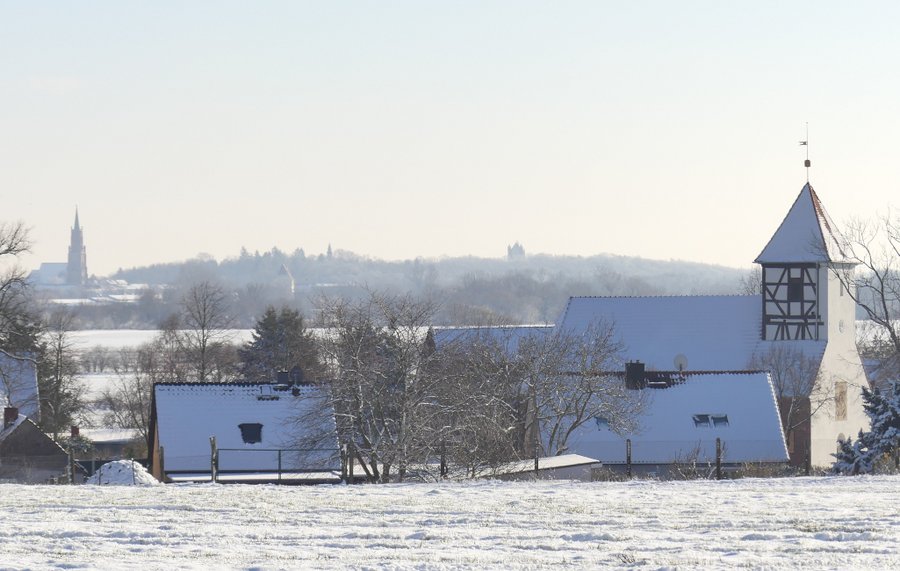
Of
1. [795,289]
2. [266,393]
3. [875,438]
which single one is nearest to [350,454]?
[266,393]

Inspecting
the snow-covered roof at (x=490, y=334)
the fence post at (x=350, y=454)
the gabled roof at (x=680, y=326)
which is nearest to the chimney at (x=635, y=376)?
the snow-covered roof at (x=490, y=334)

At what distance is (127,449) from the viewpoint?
55.2 meters

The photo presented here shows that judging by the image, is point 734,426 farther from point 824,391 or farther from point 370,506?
point 370,506

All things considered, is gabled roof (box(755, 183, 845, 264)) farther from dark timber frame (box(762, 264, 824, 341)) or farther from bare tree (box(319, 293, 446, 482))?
bare tree (box(319, 293, 446, 482))

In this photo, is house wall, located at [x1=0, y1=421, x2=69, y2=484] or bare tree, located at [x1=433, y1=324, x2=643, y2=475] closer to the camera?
bare tree, located at [x1=433, y1=324, x2=643, y2=475]

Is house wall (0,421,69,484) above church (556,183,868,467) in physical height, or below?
below

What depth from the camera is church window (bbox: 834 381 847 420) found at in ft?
181

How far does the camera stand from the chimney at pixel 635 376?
1741 inches

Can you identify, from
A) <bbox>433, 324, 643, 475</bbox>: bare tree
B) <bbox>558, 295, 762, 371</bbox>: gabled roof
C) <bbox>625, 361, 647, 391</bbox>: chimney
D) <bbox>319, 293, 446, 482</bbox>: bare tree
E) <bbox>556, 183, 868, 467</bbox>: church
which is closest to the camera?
<bbox>319, 293, 446, 482</bbox>: bare tree

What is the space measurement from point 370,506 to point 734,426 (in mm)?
26050

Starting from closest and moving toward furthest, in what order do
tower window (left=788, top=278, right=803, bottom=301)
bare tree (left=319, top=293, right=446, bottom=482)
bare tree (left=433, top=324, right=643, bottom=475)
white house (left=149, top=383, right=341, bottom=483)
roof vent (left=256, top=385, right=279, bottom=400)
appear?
bare tree (left=319, top=293, right=446, bottom=482) < white house (left=149, top=383, right=341, bottom=483) < bare tree (left=433, top=324, right=643, bottom=475) < roof vent (left=256, top=385, right=279, bottom=400) < tower window (left=788, top=278, right=803, bottom=301)

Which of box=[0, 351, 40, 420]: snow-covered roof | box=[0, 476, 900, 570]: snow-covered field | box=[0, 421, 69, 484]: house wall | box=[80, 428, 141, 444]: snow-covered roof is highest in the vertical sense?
box=[0, 351, 40, 420]: snow-covered roof

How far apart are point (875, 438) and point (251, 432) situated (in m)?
15.7

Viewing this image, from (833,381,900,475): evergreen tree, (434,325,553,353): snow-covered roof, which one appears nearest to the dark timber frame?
(434,325,553,353): snow-covered roof
